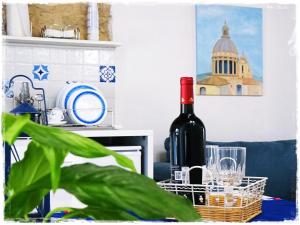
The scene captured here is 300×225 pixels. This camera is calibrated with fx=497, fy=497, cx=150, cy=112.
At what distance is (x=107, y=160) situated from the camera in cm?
242

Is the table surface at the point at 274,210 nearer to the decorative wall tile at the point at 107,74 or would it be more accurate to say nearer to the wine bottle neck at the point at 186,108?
the wine bottle neck at the point at 186,108

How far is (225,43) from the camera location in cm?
337

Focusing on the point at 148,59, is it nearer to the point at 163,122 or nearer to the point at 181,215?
the point at 163,122

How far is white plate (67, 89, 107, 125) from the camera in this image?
2.68m

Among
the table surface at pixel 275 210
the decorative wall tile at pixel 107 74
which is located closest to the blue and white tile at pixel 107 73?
the decorative wall tile at pixel 107 74

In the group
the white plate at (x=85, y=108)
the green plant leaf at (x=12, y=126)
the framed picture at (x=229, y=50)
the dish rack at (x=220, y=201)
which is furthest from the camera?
the framed picture at (x=229, y=50)

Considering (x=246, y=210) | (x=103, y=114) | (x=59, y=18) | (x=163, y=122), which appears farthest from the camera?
→ (x=163, y=122)

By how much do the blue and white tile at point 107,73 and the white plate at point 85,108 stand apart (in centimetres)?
29

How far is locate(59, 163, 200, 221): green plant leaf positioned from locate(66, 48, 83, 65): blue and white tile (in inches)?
107

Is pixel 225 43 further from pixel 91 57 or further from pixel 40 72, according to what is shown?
pixel 40 72

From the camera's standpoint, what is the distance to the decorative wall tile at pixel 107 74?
302 centimetres

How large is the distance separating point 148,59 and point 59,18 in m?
0.61

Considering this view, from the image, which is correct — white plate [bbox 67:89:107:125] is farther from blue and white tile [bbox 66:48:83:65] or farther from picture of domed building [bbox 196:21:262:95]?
picture of domed building [bbox 196:21:262:95]

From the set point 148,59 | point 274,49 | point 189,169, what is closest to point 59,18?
point 148,59
